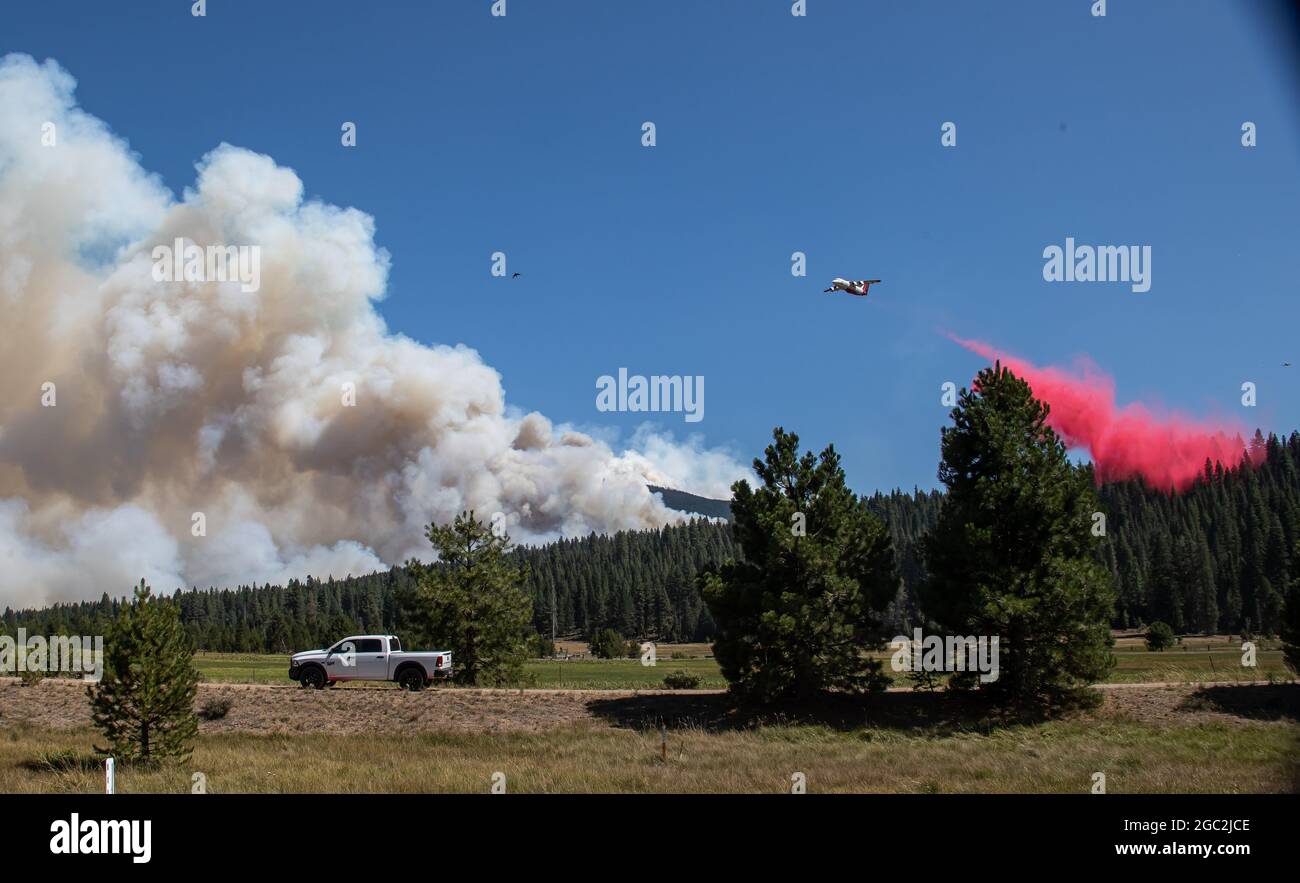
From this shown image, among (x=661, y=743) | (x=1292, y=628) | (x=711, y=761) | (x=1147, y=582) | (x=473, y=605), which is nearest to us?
(x=711, y=761)

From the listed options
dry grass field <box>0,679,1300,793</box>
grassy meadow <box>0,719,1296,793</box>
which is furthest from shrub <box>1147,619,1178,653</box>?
grassy meadow <box>0,719,1296,793</box>

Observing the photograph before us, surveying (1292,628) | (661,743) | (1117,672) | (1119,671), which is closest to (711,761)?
(661,743)

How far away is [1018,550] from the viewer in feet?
119

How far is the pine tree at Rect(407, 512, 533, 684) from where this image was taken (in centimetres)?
4628

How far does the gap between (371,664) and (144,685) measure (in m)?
15.8

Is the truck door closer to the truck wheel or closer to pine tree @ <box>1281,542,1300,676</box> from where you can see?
the truck wheel

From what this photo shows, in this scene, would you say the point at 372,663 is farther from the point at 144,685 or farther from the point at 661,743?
the point at 661,743

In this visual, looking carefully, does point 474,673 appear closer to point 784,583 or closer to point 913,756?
point 784,583

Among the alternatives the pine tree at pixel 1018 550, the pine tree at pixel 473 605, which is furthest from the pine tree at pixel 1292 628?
the pine tree at pixel 473 605

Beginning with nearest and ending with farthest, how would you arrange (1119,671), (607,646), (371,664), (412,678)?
(412,678), (371,664), (1119,671), (607,646)

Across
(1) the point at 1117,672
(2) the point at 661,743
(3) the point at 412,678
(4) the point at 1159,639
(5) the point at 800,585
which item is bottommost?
(4) the point at 1159,639

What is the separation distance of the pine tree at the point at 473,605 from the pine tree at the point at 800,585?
13059mm

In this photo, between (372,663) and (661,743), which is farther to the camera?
(372,663)

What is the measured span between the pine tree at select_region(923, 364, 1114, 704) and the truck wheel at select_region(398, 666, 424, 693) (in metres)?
22.4
